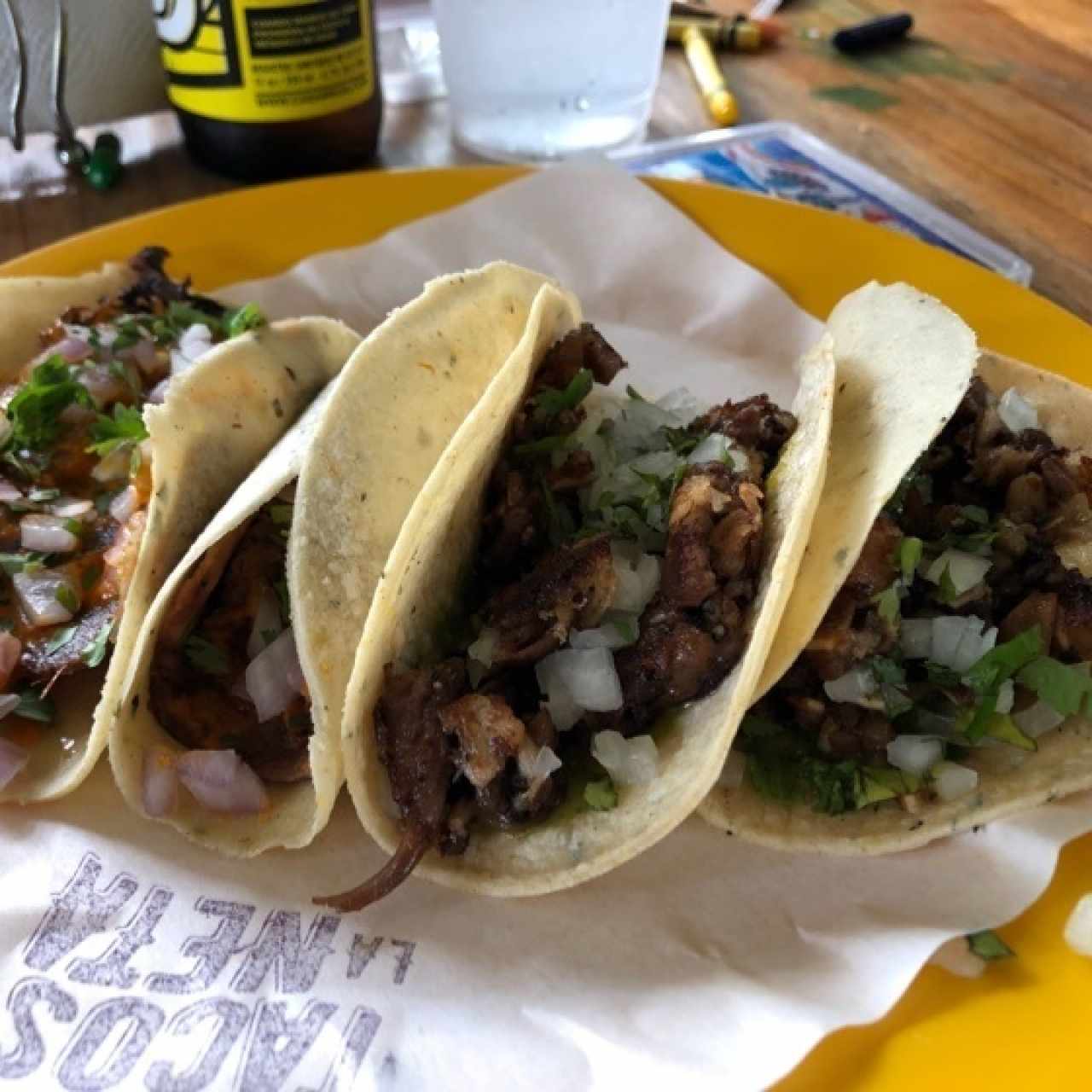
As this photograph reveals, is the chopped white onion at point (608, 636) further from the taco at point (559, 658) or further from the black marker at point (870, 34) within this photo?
the black marker at point (870, 34)

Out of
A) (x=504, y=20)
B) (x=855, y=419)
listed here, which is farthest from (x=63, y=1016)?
(x=504, y=20)

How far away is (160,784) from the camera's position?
5.93 feet

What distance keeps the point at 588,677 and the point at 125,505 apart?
3.15ft

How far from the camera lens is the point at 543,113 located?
11.8ft

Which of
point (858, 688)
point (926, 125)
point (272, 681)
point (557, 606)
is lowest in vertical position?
point (926, 125)

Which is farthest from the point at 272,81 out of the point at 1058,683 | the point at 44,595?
the point at 1058,683

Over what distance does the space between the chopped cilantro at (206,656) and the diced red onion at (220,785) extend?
16 cm

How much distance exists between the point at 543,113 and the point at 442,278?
1.85 meters

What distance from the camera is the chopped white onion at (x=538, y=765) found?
1.66 metres

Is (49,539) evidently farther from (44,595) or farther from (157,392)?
(157,392)

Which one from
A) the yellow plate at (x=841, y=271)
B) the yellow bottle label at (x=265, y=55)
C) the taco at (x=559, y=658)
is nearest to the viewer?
the yellow plate at (x=841, y=271)

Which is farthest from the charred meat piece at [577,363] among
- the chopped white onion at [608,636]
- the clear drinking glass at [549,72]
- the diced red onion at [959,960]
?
the clear drinking glass at [549,72]

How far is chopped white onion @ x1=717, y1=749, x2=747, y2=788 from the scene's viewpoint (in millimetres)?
1786

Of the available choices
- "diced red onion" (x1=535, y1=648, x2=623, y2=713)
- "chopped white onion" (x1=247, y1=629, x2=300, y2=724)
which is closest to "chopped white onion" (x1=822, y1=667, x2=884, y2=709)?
"diced red onion" (x1=535, y1=648, x2=623, y2=713)
